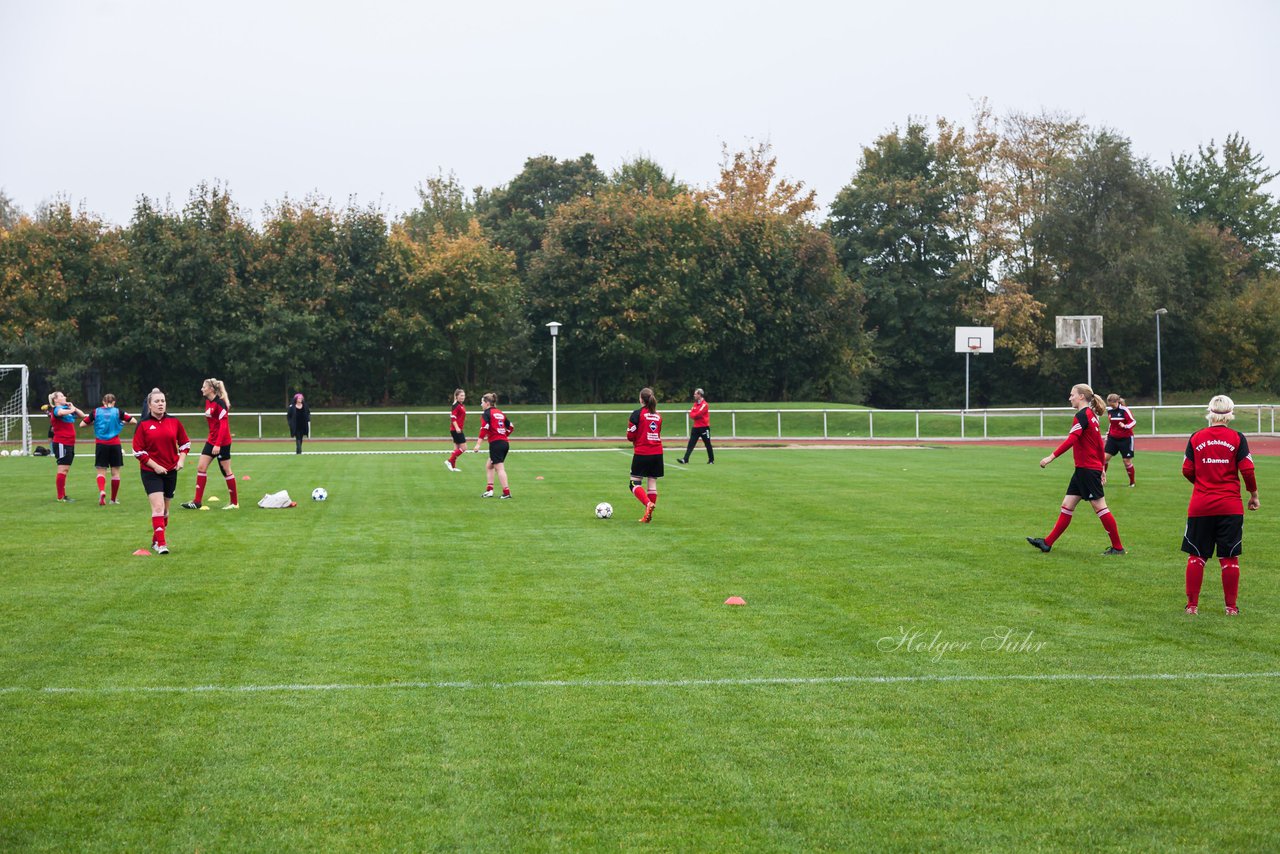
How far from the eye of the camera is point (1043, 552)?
42.8ft

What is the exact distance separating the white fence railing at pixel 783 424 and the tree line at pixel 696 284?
3.97 meters

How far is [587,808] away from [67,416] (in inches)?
716

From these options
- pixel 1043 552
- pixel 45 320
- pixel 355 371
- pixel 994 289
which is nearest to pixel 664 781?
pixel 1043 552

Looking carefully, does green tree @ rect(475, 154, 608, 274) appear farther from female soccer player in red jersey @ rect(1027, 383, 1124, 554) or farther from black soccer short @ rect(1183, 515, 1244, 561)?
black soccer short @ rect(1183, 515, 1244, 561)

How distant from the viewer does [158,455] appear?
1361cm

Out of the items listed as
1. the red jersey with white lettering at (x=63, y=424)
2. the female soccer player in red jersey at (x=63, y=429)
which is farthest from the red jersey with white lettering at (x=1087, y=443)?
the red jersey with white lettering at (x=63, y=424)

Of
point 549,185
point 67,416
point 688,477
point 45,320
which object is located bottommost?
point 688,477

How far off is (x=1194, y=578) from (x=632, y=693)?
530cm

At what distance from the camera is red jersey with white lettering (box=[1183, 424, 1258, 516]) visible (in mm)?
9492

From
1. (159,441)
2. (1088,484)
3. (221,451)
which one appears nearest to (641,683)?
(1088,484)

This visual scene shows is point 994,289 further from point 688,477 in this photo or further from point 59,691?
point 59,691

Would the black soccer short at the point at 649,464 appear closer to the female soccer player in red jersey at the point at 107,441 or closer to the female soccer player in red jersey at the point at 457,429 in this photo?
the female soccer player in red jersey at the point at 107,441

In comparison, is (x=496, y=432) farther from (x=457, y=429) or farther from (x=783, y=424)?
(x=783, y=424)

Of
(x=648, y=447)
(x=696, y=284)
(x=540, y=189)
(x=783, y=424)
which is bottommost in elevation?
(x=783, y=424)
